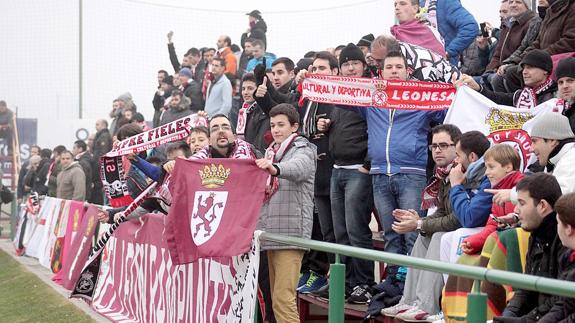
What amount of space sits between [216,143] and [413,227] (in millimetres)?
2078

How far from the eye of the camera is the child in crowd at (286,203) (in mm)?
8062

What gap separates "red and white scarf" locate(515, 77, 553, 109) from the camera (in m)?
7.92

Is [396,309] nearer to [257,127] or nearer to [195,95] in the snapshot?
[257,127]

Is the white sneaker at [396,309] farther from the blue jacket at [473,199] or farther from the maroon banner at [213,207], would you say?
the maroon banner at [213,207]

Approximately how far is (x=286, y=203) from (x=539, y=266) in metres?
3.17

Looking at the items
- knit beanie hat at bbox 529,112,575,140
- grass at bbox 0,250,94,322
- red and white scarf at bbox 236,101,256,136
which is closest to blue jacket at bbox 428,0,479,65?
red and white scarf at bbox 236,101,256,136

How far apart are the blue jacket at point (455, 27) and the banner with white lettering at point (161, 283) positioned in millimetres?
3553

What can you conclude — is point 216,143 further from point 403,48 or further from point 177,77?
point 177,77

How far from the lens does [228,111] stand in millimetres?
15234

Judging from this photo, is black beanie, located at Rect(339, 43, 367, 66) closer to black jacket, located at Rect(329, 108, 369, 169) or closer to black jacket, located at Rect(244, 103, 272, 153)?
black jacket, located at Rect(329, 108, 369, 169)

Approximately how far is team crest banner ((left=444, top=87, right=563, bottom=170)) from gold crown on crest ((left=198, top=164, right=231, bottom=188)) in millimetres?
1848

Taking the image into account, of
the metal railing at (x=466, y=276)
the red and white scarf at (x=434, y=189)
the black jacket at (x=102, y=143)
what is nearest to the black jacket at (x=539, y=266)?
the metal railing at (x=466, y=276)

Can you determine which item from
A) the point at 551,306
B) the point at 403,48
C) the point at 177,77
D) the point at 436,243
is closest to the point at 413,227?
the point at 436,243

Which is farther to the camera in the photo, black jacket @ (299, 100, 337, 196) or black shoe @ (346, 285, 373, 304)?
black jacket @ (299, 100, 337, 196)
